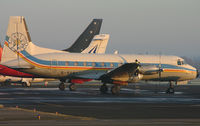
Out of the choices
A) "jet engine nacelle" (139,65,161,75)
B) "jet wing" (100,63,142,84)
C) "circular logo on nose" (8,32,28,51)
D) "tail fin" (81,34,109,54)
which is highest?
"tail fin" (81,34,109,54)

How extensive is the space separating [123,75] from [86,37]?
1933 cm

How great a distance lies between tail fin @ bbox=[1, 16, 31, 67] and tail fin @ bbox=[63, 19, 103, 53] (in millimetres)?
14523

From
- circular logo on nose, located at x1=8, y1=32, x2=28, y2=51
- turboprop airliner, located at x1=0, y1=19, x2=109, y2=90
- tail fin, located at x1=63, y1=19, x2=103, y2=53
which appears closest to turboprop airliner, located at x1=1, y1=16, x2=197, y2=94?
circular logo on nose, located at x1=8, y1=32, x2=28, y2=51

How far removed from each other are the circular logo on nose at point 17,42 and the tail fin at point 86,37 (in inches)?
562

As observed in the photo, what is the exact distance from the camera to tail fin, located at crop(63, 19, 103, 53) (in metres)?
57.2

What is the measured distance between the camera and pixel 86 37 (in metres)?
59.3

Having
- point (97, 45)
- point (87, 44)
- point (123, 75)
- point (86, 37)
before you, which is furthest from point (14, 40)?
point (86, 37)

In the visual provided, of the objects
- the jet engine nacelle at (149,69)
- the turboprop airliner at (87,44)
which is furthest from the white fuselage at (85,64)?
the turboprop airliner at (87,44)

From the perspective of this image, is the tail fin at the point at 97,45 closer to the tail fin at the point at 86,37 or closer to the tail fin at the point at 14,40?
the tail fin at the point at 86,37

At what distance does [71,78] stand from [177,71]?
36.8 feet

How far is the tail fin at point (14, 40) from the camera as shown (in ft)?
136

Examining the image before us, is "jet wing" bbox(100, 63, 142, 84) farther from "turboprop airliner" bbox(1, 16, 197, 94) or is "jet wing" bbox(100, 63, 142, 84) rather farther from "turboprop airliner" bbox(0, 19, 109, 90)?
"turboprop airliner" bbox(0, 19, 109, 90)

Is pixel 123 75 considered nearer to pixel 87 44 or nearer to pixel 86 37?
pixel 87 44

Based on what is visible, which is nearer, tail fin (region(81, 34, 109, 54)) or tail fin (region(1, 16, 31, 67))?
tail fin (region(1, 16, 31, 67))
